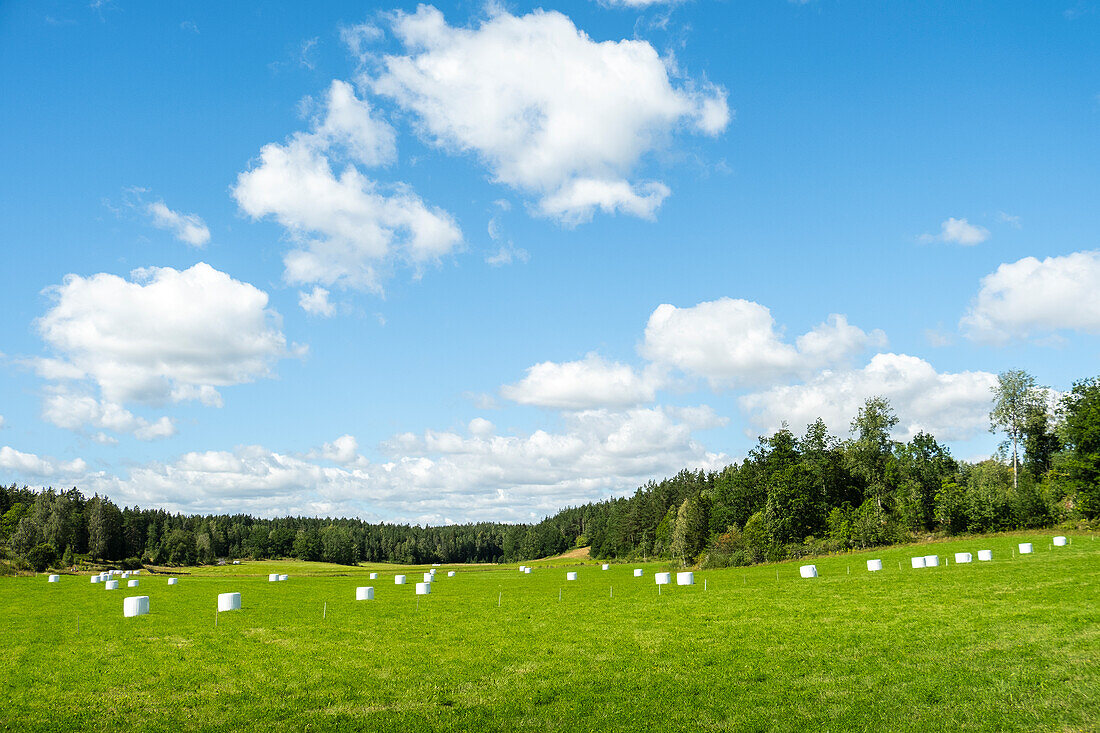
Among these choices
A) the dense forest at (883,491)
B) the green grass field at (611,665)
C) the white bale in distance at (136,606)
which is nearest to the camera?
the green grass field at (611,665)

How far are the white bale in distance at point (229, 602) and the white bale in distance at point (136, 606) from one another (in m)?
4.71

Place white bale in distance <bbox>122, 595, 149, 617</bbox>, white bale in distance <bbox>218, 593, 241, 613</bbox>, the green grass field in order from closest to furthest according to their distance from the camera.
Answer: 1. the green grass field
2. white bale in distance <bbox>122, 595, 149, 617</bbox>
3. white bale in distance <bbox>218, 593, 241, 613</bbox>

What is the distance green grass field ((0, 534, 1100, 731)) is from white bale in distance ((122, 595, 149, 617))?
1.23 metres

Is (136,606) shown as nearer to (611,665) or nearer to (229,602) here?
(229,602)

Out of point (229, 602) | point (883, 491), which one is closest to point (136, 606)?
point (229, 602)

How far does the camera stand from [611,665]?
87.5 ft

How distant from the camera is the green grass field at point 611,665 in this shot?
19.6 m

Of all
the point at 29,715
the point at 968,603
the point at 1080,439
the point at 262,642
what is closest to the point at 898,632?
the point at 968,603

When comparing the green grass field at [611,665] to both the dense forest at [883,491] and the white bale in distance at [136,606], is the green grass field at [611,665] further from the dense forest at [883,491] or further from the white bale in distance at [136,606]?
the dense forest at [883,491]

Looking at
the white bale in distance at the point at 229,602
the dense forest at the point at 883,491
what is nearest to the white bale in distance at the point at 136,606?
the white bale in distance at the point at 229,602

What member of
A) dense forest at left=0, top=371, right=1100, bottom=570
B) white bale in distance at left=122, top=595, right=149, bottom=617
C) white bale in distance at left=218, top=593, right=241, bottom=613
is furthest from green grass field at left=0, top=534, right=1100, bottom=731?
dense forest at left=0, top=371, right=1100, bottom=570

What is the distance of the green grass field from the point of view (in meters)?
19.6

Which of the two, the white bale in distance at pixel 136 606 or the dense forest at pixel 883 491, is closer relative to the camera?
the white bale in distance at pixel 136 606

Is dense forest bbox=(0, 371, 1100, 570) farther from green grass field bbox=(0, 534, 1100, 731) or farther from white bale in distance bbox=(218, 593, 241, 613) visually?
white bale in distance bbox=(218, 593, 241, 613)
